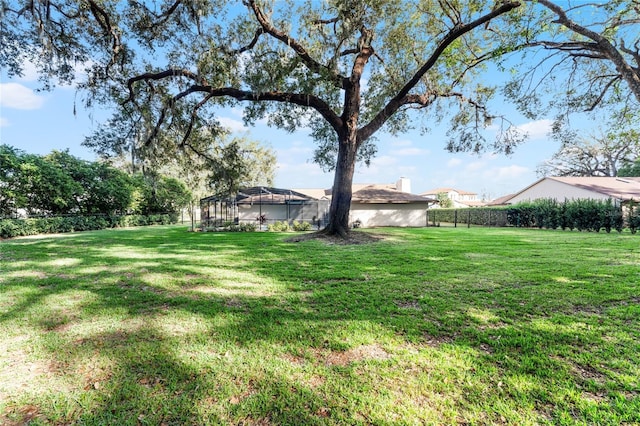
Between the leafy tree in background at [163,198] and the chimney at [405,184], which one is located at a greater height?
the chimney at [405,184]

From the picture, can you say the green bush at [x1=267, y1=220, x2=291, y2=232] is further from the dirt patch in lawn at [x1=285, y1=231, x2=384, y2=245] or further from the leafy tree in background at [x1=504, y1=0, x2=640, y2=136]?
the leafy tree in background at [x1=504, y1=0, x2=640, y2=136]

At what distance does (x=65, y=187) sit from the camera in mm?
16094

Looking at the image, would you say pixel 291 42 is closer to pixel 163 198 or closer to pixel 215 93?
pixel 215 93

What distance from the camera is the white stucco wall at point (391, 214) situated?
21750mm

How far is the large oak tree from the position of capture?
781cm

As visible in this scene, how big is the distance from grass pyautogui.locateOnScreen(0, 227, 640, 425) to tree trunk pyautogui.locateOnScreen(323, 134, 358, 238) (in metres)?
5.38

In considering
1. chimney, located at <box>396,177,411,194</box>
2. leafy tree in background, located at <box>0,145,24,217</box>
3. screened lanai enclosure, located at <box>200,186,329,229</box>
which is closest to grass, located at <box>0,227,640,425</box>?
leafy tree in background, located at <box>0,145,24,217</box>

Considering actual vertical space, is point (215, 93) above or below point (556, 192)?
above

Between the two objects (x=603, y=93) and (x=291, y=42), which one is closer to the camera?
(x=291, y=42)

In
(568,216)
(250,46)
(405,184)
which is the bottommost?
(568,216)

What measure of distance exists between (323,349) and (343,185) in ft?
25.9

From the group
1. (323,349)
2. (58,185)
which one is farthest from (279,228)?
(323,349)

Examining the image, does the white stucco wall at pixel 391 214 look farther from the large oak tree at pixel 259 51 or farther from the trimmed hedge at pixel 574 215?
the large oak tree at pixel 259 51

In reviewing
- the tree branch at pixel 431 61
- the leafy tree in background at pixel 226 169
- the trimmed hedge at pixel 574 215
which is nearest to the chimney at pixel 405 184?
the trimmed hedge at pixel 574 215
